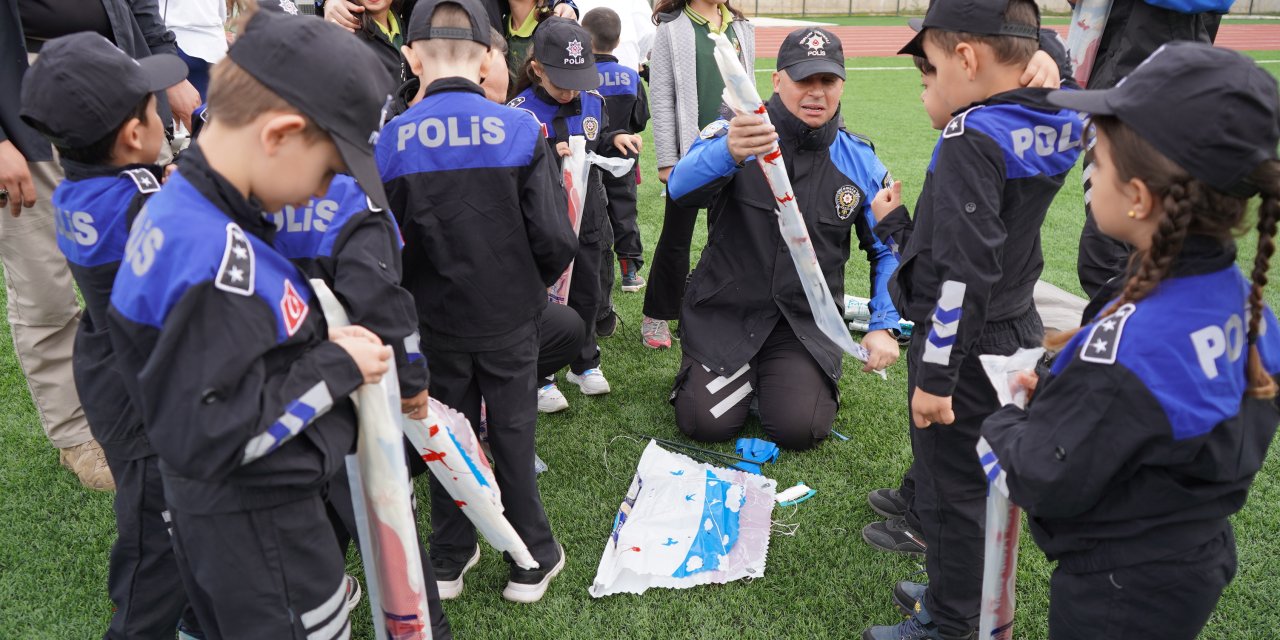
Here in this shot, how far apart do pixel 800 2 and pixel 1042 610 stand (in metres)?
31.6

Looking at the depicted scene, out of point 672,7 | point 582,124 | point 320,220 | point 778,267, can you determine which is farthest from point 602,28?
point 320,220

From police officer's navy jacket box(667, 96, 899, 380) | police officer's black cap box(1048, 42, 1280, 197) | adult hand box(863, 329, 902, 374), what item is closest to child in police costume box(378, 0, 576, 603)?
police officer's navy jacket box(667, 96, 899, 380)

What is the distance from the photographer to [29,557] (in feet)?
10.2

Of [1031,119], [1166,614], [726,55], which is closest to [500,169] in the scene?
[726,55]

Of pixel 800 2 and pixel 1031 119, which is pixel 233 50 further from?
pixel 800 2

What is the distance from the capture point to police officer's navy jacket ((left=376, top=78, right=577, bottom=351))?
2574 millimetres

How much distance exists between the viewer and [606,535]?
331 centimetres

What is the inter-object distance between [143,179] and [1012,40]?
231 cm

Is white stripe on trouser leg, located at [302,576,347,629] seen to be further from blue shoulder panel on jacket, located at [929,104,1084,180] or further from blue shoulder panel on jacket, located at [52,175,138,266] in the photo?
blue shoulder panel on jacket, located at [929,104,1084,180]

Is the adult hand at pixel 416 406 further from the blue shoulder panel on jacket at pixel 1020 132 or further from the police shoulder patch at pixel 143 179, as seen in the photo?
the blue shoulder panel on jacket at pixel 1020 132

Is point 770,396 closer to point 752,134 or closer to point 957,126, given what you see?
point 752,134

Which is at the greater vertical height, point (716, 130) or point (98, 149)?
point (98, 149)

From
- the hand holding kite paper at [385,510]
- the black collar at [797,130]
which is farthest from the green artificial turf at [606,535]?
the black collar at [797,130]

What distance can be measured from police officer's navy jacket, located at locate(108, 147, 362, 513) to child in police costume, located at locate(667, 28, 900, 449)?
6.92 feet
